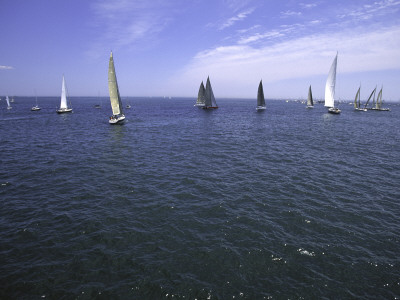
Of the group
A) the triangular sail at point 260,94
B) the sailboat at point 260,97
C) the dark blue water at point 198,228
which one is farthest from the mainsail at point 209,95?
the dark blue water at point 198,228

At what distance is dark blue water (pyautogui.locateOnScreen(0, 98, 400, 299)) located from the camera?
1114 centimetres

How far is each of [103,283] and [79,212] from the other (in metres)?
8.26

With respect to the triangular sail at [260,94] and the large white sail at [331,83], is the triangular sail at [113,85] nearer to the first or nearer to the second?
the triangular sail at [260,94]

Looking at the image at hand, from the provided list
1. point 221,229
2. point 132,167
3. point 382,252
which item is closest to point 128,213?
point 221,229

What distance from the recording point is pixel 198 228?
15.7 meters

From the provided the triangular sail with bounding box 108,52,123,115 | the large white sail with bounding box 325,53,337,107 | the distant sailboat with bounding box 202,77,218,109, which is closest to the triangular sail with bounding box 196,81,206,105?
the distant sailboat with bounding box 202,77,218,109

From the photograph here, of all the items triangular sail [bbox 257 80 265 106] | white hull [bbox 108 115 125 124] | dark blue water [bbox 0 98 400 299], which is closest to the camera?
dark blue water [bbox 0 98 400 299]

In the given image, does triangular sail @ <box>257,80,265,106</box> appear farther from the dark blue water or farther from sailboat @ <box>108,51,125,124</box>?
the dark blue water

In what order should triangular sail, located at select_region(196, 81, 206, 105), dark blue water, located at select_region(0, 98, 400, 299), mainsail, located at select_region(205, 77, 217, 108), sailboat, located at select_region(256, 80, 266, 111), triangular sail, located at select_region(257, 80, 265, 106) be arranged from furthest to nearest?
triangular sail, located at select_region(196, 81, 206, 105) < sailboat, located at select_region(256, 80, 266, 111) < triangular sail, located at select_region(257, 80, 265, 106) < mainsail, located at select_region(205, 77, 217, 108) < dark blue water, located at select_region(0, 98, 400, 299)

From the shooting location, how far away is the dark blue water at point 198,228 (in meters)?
11.1

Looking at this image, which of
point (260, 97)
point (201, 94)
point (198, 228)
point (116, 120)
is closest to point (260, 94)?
point (260, 97)

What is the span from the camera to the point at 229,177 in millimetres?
25156

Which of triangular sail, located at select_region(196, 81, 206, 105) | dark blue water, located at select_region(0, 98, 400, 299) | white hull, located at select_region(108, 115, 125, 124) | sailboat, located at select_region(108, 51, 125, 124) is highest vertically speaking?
triangular sail, located at select_region(196, 81, 206, 105)

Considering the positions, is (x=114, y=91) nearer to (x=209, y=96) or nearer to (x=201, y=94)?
(x=209, y=96)
